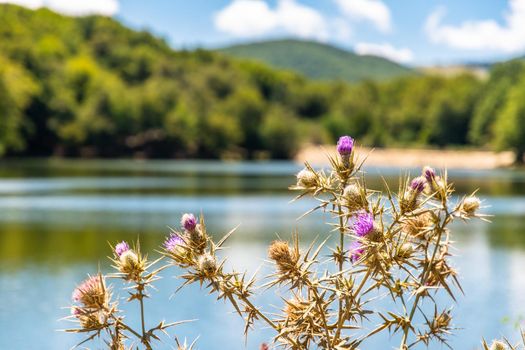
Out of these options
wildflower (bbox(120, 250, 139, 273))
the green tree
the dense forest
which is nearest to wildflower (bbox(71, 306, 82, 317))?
wildflower (bbox(120, 250, 139, 273))

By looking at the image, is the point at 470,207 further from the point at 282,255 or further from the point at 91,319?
the point at 91,319

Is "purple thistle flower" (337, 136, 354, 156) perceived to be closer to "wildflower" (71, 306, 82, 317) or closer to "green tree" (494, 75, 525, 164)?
"wildflower" (71, 306, 82, 317)

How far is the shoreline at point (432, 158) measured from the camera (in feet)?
361

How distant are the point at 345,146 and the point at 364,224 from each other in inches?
18.9

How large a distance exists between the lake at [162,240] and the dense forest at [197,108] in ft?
101

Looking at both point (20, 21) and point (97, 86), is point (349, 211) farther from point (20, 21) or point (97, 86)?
point (20, 21)

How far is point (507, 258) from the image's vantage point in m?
27.9

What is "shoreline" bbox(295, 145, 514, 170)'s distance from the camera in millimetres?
109938

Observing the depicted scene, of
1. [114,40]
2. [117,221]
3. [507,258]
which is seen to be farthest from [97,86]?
[507,258]

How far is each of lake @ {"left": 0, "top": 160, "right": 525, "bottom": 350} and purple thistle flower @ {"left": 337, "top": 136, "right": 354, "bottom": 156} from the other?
0.27m

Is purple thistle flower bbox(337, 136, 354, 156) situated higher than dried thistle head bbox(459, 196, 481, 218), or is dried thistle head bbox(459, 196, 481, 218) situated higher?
purple thistle flower bbox(337, 136, 354, 156)

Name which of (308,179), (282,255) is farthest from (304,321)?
(308,179)

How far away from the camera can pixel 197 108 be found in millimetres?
139500

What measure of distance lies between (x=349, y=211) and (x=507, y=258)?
25.2 m
